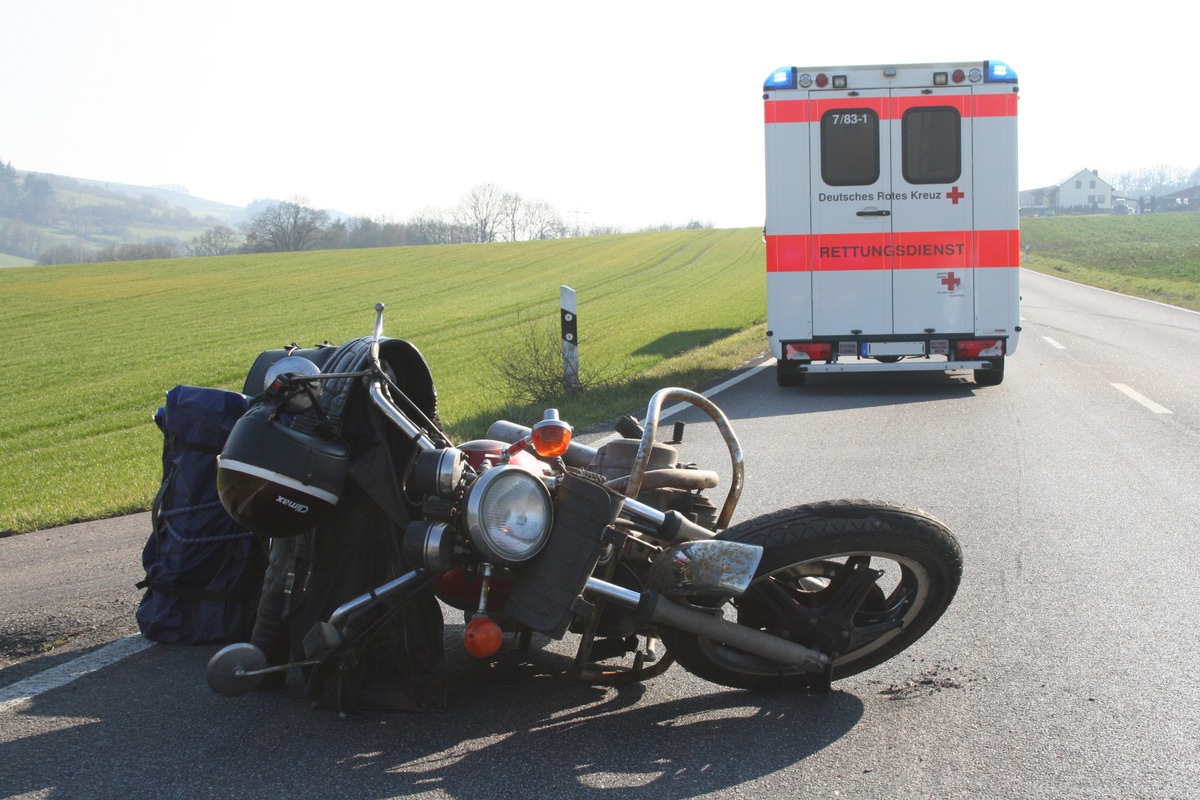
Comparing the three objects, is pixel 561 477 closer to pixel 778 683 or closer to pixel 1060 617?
pixel 778 683

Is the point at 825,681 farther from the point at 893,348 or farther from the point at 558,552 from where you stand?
the point at 893,348

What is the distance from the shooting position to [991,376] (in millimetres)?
12938

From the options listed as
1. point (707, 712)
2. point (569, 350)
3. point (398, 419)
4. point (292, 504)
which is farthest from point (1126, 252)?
point (292, 504)

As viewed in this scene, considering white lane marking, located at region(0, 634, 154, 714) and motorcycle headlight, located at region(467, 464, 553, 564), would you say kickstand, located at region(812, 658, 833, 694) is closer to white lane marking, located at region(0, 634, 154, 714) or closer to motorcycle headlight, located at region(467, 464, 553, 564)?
motorcycle headlight, located at region(467, 464, 553, 564)

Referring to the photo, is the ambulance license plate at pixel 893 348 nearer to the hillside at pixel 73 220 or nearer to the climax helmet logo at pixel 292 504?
the climax helmet logo at pixel 292 504

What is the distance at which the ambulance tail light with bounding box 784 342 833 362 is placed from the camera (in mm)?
12703

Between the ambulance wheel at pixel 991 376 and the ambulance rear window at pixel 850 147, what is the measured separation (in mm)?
2468

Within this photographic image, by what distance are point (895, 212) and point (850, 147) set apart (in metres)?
0.84

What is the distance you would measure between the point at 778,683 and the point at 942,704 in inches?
20.8

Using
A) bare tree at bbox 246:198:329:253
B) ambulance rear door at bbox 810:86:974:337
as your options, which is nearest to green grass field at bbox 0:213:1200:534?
Answer: ambulance rear door at bbox 810:86:974:337

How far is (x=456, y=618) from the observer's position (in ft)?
16.3

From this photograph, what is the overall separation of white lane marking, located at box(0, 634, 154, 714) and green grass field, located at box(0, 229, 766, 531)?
315 cm

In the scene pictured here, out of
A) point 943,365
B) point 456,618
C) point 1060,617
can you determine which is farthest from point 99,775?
point 943,365

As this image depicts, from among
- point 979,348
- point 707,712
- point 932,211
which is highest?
point 932,211
